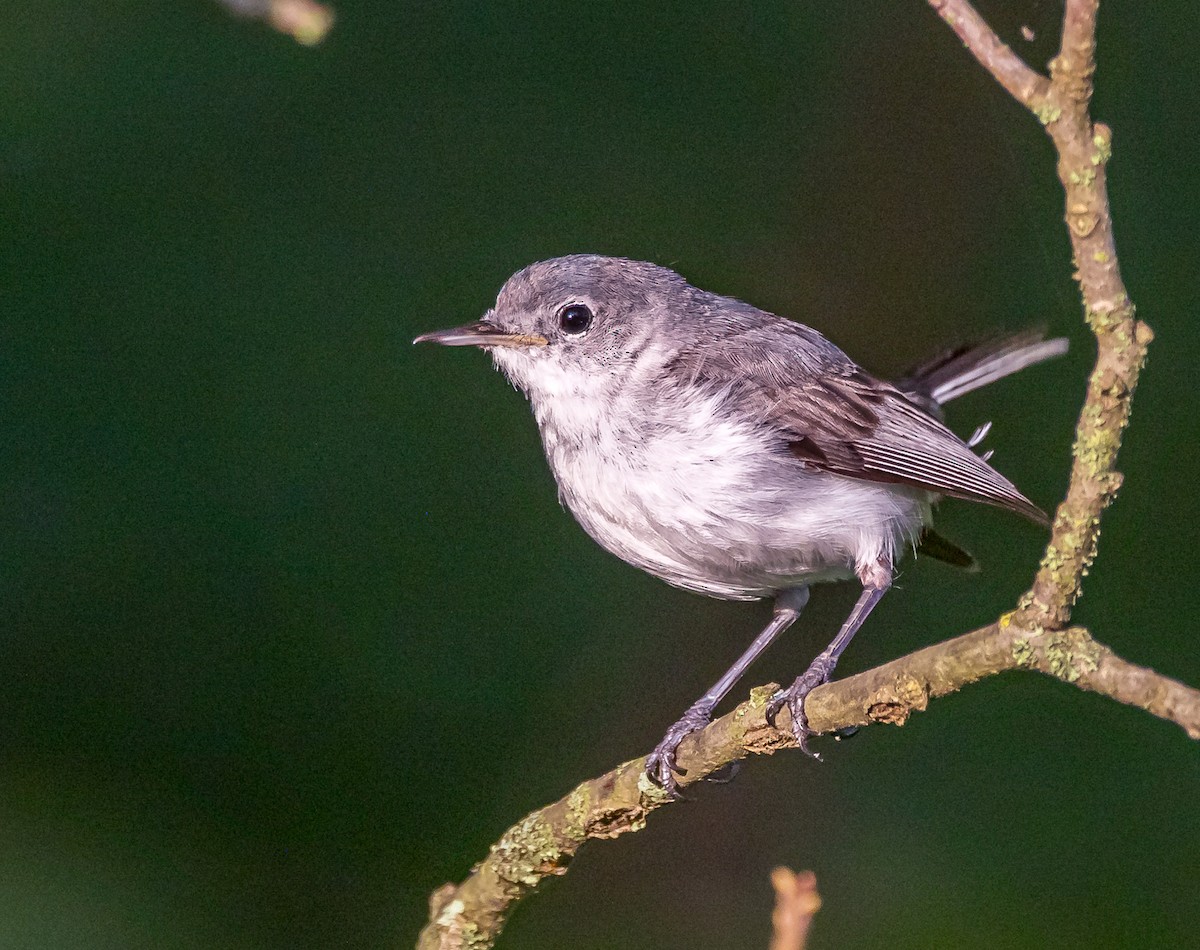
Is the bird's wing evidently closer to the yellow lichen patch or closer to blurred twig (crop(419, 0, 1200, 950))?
blurred twig (crop(419, 0, 1200, 950))

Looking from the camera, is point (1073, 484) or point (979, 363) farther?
point (979, 363)

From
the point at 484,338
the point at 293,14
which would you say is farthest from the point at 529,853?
the point at 293,14

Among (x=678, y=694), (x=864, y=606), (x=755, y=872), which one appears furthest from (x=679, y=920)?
(x=864, y=606)

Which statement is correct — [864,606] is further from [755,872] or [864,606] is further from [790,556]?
[755,872]

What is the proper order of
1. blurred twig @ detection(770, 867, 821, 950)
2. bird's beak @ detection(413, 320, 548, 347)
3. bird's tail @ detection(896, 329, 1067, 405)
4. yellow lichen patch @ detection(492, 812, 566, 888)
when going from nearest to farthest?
blurred twig @ detection(770, 867, 821, 950) → yellow lichen patch @ detection(492, 812, 566, 888) → bird's beak @ detection(413, 320, 548, 347) → bird's tail @ detection(896, 329, 1067, 405)

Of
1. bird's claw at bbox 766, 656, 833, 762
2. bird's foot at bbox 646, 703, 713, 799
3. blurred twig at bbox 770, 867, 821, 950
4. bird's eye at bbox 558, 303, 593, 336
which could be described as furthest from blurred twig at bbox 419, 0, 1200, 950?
bird's eye at bbox 558, 303, 593, 336

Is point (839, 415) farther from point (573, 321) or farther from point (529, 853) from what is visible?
point (529, 853)
